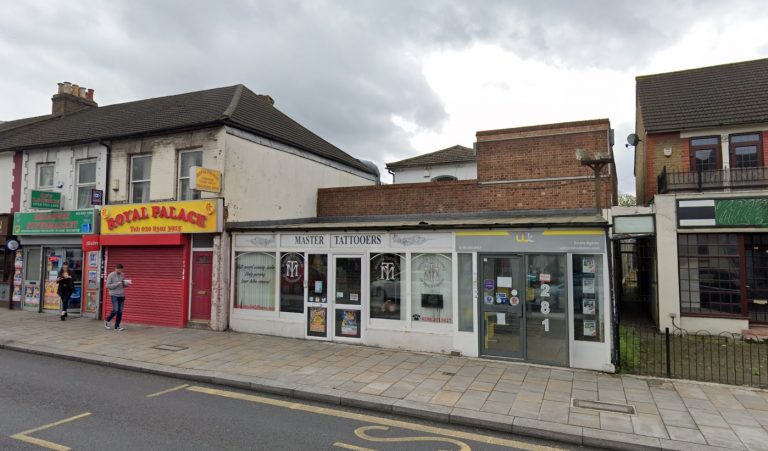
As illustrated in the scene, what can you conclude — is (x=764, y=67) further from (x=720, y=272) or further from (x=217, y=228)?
(x=217, y=228)

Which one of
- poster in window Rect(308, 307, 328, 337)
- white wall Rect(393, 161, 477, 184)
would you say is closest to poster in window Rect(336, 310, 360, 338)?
poster in window Rect(308, 307, 328, 337)

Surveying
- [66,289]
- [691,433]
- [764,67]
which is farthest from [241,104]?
[764,67]

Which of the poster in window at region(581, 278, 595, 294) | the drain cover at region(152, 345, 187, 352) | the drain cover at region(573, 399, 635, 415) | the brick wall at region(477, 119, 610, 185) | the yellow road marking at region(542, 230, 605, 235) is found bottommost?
the drain cover at region(573, 399, 635, 415)

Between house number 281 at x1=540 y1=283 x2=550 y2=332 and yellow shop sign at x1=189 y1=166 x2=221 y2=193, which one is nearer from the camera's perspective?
house number 281 at x1=540 y1=283 x2=550 y2=332

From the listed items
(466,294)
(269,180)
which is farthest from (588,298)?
(269,180)

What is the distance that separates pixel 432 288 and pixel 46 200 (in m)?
13.6

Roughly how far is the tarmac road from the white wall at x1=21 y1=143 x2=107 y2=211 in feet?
28.9

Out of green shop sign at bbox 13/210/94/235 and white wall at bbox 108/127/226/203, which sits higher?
white wall at bbox 108/127/226/203

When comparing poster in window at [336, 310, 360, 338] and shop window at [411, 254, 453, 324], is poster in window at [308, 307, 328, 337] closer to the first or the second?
poster in window at [336, 310, 360, 338]

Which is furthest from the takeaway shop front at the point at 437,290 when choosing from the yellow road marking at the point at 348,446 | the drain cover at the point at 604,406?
the yellow road marking at the point at 348,446

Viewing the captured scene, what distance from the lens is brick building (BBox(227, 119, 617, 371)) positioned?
8.43 meters

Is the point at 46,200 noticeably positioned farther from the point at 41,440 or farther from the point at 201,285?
the point at 41,440

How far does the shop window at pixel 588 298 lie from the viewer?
27.0 feet

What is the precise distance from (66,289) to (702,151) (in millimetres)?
21206
